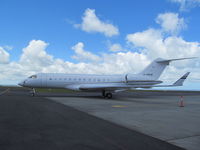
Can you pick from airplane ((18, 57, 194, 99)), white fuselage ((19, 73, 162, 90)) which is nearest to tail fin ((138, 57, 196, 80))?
airplane ((18, 57, 194, 99))

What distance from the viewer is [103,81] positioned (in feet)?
83.3

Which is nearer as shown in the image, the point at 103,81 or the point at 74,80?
the point at 74,80

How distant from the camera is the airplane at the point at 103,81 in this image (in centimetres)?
2347

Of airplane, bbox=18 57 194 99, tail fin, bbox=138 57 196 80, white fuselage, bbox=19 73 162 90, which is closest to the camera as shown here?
airplane, bbox=18 57 194 99

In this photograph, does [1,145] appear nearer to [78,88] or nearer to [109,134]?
[109,134]

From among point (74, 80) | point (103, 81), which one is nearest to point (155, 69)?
point (103, 81)

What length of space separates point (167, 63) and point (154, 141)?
2149 centimetres

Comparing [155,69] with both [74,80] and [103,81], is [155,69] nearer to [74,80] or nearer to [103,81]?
[103,81]

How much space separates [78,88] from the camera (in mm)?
23344

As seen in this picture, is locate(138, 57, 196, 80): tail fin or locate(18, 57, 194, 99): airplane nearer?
locate(18, 57, 194, 99): airplane

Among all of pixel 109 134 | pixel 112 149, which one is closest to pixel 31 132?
pixel 109 134

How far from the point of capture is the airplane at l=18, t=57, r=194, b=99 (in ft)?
77.0

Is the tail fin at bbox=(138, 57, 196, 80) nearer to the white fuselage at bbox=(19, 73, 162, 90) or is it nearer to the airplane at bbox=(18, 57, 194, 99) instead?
the airplane at bbox=(18, 57, 194, 99)

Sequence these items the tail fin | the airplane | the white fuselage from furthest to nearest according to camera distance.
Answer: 1. the tail fin
2. the white fuselage
3. the airplane
